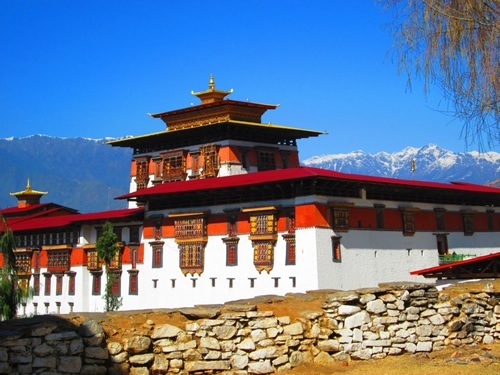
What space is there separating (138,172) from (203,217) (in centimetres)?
1827

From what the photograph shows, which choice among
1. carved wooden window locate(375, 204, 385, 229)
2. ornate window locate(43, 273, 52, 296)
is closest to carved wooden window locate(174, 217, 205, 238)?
carved wooden window locate(375, 204, 385, 229)

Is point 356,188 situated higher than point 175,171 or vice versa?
point 175,171

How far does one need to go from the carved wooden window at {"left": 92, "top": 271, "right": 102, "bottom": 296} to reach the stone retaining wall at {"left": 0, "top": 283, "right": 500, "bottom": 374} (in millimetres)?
33335

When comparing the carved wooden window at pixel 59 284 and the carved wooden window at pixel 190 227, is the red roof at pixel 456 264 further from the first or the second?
the carved wooden window at pixel 59 284

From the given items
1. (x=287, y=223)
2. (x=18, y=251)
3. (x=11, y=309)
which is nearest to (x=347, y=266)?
(x=287, y=223)

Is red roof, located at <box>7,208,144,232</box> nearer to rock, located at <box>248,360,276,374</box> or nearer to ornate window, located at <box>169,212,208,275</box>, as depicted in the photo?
ornate window, located at <box>169,212,208,275</box>

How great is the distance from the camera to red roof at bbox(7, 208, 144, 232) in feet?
165

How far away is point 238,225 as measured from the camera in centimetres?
4247

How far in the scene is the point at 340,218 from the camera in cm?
4003

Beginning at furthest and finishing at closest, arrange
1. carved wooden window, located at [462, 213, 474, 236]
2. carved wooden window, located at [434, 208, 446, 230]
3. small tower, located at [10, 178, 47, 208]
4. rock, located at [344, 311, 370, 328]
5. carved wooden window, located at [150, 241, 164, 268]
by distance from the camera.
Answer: small tower, located at [10, 178, 47, 208] < carved wooden window, located at [462, 213, 474, 236] < carved wooden window, located at [150, 241, 164, 268] < carved wooden window, located at [434, 208, 446, 230] < rock, located at [344, 311, 370, 328]

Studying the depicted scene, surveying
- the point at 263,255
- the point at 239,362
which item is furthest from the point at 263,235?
the point at 239,362

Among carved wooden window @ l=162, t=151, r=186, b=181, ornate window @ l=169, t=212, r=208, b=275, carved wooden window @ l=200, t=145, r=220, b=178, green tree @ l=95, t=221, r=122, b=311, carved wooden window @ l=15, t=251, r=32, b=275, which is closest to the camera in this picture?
ornate window @ l=169, t=212, r=208, b=275

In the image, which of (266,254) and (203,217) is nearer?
(266,254)

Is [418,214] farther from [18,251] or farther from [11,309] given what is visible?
[18,251]
